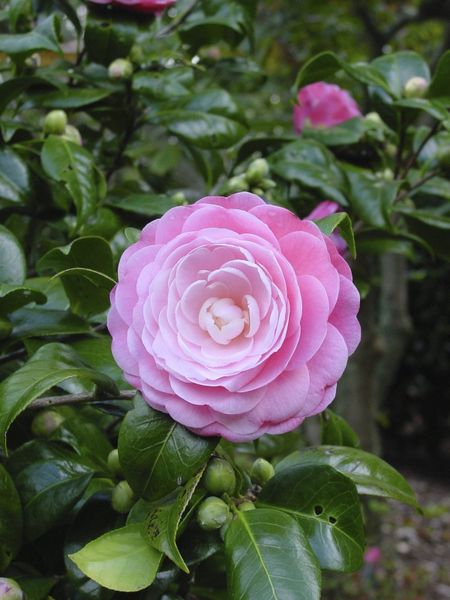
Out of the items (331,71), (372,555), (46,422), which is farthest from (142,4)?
(372,555)

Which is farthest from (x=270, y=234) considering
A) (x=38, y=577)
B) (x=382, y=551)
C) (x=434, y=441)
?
(x=434, y=441)

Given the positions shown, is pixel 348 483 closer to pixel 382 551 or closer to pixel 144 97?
pixel 144 97

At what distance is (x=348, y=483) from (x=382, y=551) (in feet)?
10.4

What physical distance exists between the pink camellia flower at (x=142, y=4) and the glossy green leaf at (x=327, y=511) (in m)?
0.71

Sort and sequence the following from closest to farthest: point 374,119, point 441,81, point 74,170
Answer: point 74,170, point 441,81, point 374,119

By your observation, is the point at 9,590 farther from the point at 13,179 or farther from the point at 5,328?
the point at 13,179

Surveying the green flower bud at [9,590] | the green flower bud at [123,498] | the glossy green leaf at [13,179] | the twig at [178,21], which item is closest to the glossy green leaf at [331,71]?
the twig at [178,21]

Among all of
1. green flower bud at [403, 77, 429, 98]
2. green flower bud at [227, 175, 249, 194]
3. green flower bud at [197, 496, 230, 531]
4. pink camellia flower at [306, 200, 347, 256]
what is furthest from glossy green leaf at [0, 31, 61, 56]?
green flower bud at [197, 496, 230, 531]

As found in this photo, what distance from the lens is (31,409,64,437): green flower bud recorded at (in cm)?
78

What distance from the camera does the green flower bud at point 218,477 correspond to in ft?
2.07

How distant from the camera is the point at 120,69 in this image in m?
1.05

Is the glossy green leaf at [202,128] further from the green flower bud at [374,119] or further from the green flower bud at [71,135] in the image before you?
the green flower bud at [374,119]

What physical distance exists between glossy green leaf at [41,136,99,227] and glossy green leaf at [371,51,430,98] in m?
0.47

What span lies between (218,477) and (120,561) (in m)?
0.11
